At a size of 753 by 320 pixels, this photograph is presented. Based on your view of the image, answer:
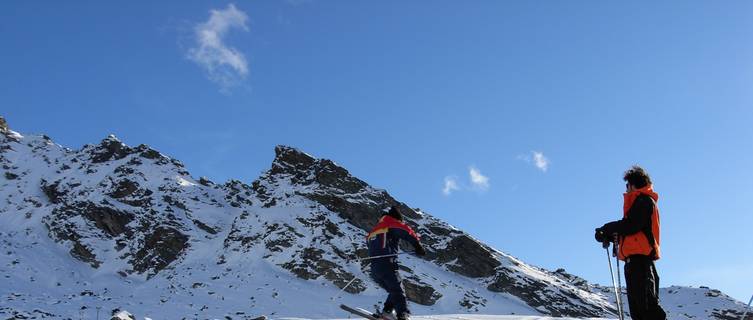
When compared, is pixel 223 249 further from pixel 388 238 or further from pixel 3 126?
pixel 388 238

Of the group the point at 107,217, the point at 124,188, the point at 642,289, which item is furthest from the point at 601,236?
the point at 124,188

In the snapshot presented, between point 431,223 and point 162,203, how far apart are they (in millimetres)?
28624

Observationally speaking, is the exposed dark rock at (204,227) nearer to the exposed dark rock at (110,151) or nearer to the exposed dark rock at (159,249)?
the exposed dark rock at (159,249)

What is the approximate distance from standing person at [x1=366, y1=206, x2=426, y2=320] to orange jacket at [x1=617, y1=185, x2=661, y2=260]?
306 centimetres

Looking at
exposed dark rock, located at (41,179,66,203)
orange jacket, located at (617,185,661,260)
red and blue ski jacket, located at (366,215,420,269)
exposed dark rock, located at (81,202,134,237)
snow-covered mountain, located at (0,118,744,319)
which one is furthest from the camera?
exposed dark rock, located at (41,179,66,203)

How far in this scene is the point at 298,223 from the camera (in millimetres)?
56312

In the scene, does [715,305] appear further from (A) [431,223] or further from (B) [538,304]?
(A) [431,223]

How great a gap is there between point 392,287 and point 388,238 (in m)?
0.73

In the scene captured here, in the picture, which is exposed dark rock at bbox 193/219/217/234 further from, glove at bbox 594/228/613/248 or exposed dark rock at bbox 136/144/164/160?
glove at bbox 594/228/613/248

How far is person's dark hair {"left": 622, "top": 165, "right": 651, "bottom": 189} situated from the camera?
6.49 m

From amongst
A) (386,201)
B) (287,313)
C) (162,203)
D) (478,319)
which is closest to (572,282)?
(386,201)

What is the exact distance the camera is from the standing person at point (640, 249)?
6.01 meters

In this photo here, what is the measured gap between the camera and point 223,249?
53.9 metres

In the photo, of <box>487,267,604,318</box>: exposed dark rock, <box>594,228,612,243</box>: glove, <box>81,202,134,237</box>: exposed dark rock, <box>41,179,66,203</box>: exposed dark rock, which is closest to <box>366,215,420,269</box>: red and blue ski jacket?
<box>594,228,612,243</box>: glove
